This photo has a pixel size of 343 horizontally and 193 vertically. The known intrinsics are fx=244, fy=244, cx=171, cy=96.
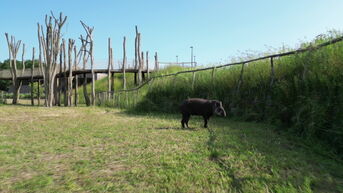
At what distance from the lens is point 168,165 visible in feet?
11.4

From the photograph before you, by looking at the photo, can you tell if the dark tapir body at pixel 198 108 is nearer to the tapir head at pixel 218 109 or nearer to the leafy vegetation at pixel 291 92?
the tapir head at pixel 218 109

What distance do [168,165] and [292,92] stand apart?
14.1 feet

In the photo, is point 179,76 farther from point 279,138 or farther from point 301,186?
point 301,186

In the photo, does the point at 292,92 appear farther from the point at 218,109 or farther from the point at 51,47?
the point at 51,47

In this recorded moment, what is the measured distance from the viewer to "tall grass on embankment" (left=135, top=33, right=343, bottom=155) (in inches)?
185

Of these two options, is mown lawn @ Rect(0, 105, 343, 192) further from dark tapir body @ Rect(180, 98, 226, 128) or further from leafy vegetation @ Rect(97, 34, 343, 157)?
dark tapir body @ Rect(180, 98, 226, 128)

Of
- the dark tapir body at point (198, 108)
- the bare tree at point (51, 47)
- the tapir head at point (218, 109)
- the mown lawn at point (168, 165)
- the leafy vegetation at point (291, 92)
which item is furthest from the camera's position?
the bare tree at point (51, 47)

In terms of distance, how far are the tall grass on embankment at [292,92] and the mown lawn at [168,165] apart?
693mm

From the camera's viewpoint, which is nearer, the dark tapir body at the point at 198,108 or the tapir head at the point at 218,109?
the tapir head at the point at 218,109

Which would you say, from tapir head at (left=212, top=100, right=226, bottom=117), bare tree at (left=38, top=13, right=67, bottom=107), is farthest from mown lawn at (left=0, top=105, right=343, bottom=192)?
bare tree at (left=38, top=13, right=67, bottom=107)

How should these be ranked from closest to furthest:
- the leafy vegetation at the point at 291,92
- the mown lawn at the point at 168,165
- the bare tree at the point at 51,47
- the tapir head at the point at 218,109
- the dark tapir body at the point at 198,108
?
the mown lawn at the point at 168,165, the leafy vegetation at the point at 291,92, the tapir head at the point at 218,109, the dark tapir body at the point at 198,108, the bare tree at the point at 51,47

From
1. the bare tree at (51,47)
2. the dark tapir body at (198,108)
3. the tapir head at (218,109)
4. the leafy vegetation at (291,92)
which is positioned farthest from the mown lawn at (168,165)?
the bare tree at (51,47)

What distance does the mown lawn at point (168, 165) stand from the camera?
2779 millimetres

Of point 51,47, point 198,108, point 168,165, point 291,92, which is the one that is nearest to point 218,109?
point 198,108
